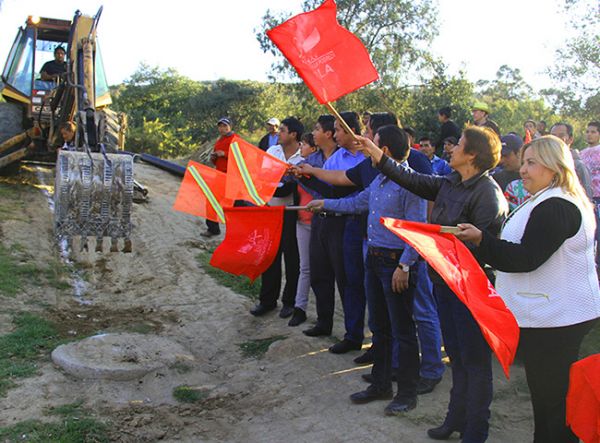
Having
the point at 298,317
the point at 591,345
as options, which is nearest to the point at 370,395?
the point at 298,317

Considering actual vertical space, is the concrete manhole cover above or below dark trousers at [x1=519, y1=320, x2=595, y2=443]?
below

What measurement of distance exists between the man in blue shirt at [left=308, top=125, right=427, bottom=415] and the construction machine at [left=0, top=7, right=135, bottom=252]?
3109 mm

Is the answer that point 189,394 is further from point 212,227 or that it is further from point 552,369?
point 212,227

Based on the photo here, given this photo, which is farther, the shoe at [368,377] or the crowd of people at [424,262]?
the shoe at [368,377]

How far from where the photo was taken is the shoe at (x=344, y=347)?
6.06m

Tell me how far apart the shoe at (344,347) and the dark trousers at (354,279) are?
3 centimetres

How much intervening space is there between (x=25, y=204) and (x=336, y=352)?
261 inches

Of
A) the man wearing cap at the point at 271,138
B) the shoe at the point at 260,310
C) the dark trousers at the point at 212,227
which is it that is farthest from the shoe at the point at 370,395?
the dark trousers at the point at 212,227

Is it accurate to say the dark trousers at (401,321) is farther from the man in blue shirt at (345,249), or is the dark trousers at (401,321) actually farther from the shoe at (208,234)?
the shoe at (208,234)

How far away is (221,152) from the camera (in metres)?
9.73

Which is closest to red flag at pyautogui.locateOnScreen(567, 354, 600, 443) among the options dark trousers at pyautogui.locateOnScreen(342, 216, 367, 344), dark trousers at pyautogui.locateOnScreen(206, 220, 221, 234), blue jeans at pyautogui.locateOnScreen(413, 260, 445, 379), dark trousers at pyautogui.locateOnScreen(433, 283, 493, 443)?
dark trousers at pyautogui.locateOnScreen(433, 283, 493, 443)

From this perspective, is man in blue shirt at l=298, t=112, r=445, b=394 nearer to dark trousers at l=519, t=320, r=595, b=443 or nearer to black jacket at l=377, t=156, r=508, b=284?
black jacket at l=377, t=156, r=508, b=284

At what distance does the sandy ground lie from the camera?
468cm

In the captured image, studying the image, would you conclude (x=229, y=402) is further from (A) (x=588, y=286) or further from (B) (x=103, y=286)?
(B) (x=103, y=286)
